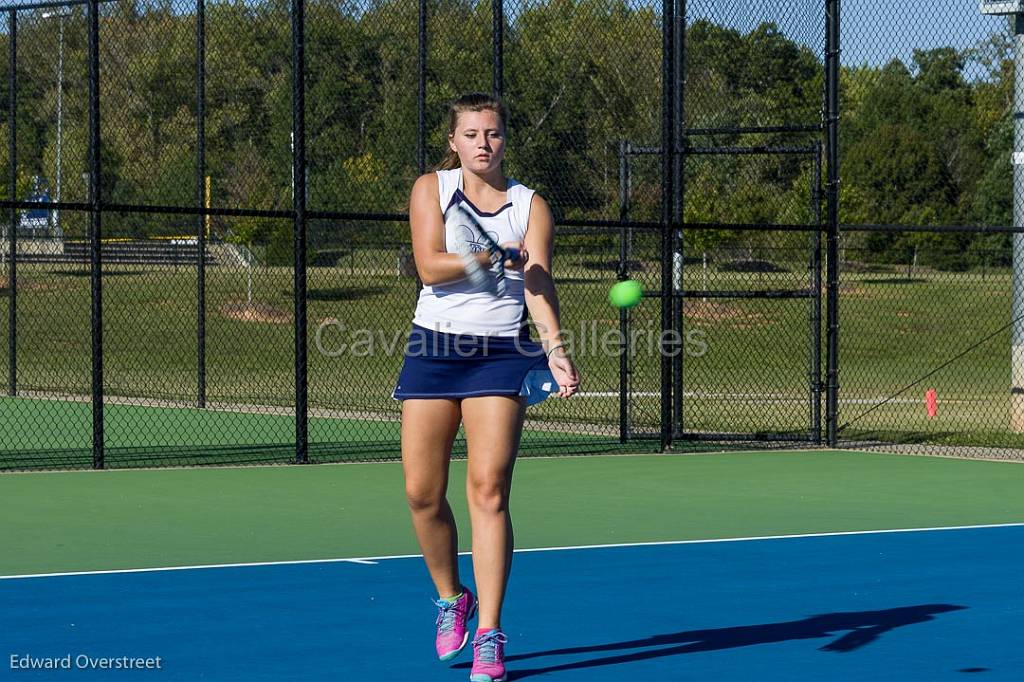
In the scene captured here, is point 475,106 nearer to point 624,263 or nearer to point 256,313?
point 624,263

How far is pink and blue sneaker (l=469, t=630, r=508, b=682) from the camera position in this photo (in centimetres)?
591

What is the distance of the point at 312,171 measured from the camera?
25.2m

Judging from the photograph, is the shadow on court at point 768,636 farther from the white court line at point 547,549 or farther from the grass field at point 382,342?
the grass field at point 382,342

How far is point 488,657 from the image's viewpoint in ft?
19.4

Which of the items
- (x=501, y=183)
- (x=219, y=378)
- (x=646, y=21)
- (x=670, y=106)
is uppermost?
(x=646, y=21)

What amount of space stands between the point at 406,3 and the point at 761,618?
1207 cm

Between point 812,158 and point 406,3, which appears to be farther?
point 406,3

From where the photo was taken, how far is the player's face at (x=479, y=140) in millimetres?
6082

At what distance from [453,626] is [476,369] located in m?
0.91

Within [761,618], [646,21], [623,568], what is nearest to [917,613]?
[761,618]

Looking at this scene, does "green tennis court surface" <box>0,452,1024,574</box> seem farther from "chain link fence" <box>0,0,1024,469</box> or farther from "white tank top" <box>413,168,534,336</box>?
"white tank top" <box>413,168,534,336</box>

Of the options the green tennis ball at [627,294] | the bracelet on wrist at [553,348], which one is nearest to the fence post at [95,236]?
the green tennis ball at [627,294]

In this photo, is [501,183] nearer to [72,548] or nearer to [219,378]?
[72,548]

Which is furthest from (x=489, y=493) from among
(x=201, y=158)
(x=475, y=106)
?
(x=201, y=158)
